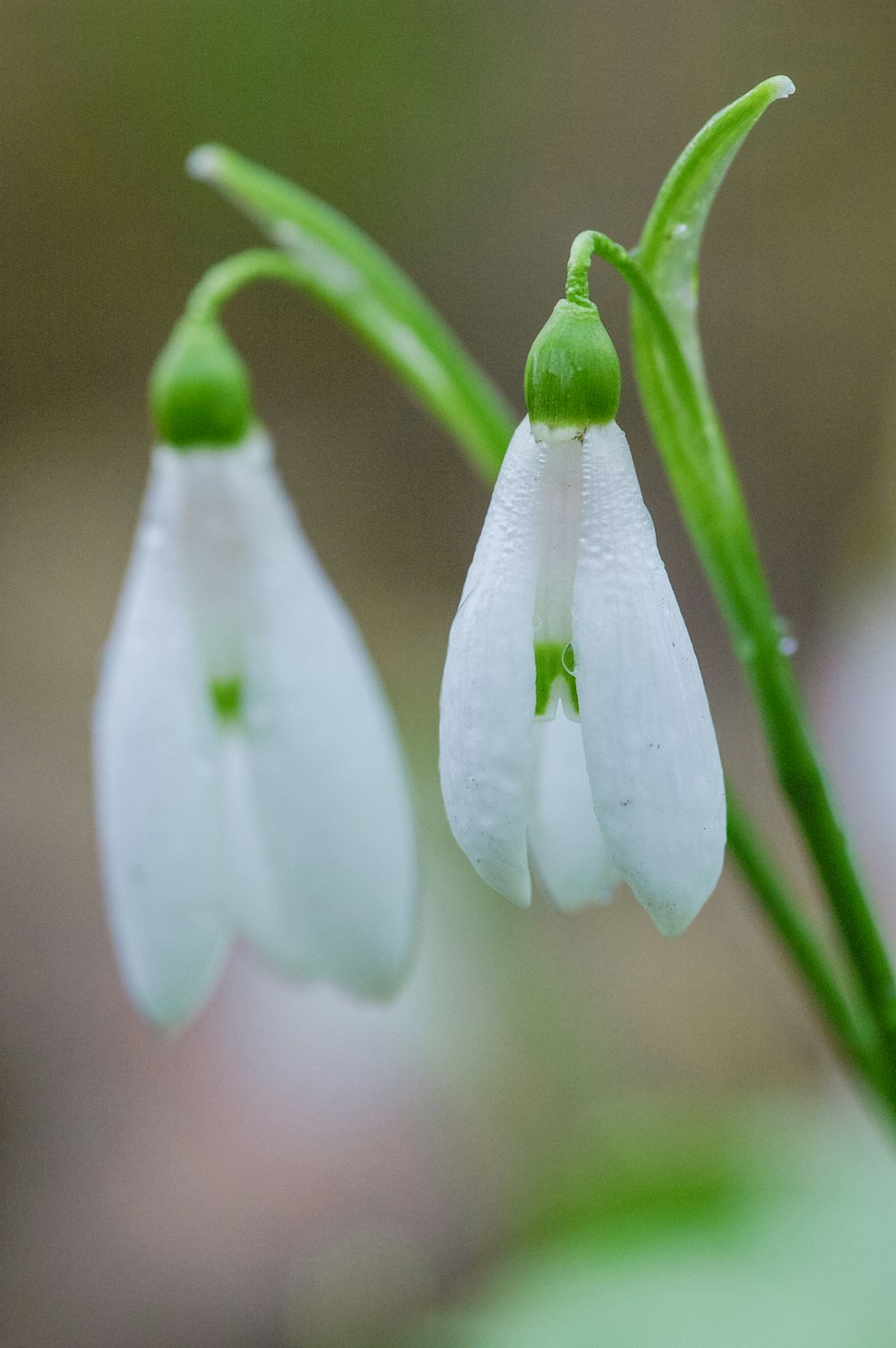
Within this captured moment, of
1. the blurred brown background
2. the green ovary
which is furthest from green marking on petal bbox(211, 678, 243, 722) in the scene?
the blurred brown background

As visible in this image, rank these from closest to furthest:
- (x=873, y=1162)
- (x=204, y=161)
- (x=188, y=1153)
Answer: (x=204, y=161)
(x=873, y=1162)
(x=188, y=1153)

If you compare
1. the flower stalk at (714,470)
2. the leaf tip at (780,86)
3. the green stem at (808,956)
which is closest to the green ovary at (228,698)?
the flower stalk at (714,470)

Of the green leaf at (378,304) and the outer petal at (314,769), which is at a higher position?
the green leaf at (378,304)

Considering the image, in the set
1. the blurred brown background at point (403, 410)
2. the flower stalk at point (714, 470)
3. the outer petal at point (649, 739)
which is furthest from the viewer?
the blurred brown background at point (403, 410)

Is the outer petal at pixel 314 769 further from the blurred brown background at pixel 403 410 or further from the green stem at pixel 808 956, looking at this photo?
the blurred brown background at pixel 403 410

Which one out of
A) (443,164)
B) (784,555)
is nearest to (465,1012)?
(784,555)

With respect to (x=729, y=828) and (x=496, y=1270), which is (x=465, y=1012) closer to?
(x=496, y=1270)

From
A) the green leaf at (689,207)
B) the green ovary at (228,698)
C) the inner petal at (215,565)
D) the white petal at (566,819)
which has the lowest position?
the white petal at (566,819)
